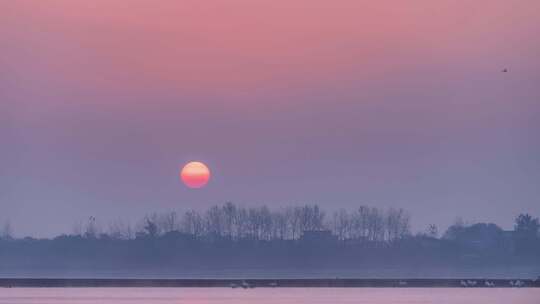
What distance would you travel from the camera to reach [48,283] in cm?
14738

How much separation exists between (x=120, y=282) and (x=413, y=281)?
2826 centimetres
